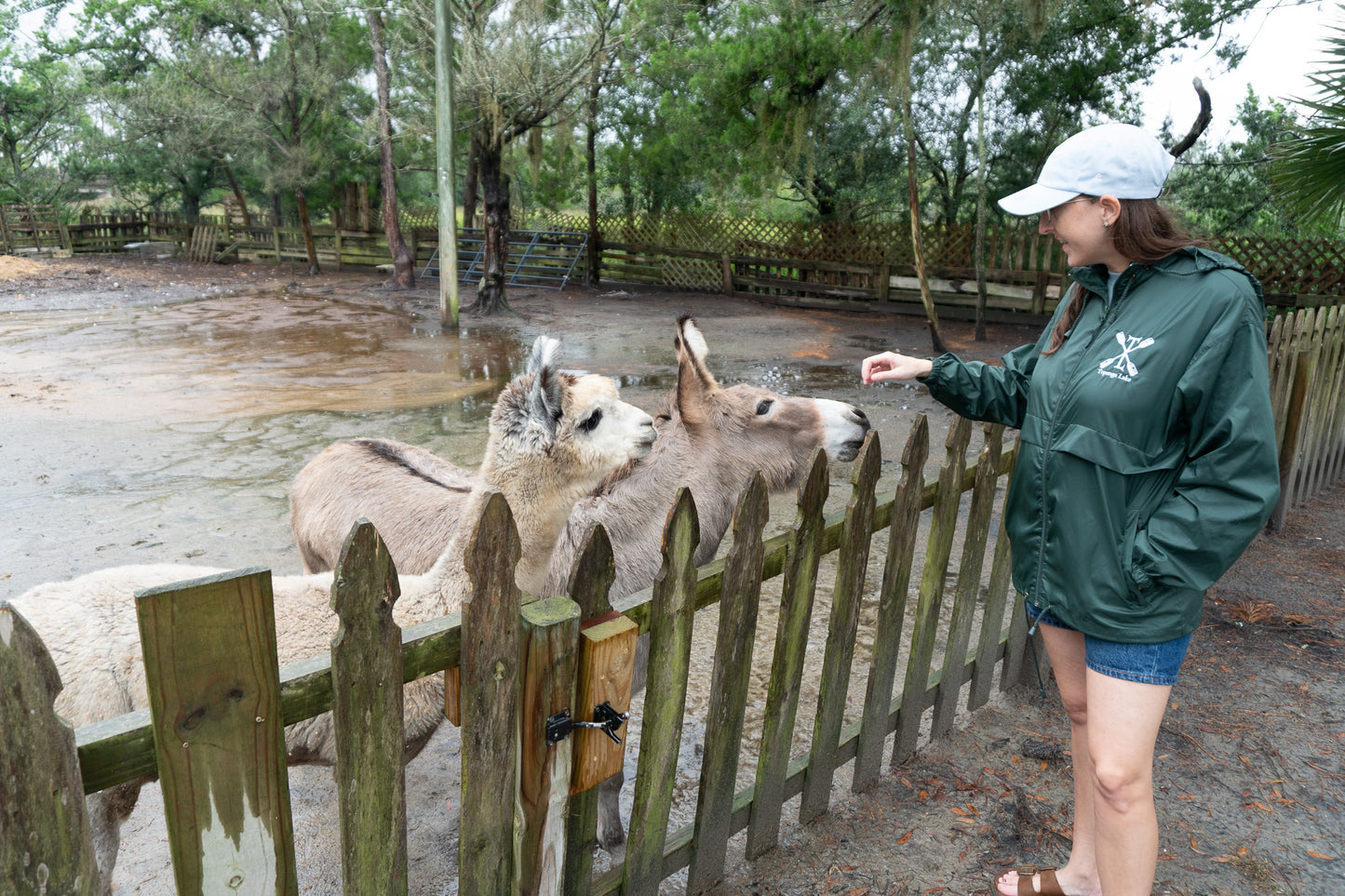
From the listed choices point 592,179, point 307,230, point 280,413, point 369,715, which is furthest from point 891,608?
point 307,230

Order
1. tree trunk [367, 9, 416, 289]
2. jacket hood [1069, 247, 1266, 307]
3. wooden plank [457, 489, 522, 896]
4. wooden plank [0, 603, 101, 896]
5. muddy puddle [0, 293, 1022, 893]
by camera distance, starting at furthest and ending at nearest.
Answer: tree trunk [367, 9, 416, 289]
muddy puddle [0, 293, 1022, 893]
jacket hood [1069, 247, 1266, 307]
wooden plank [457, 489, 522, 896]
wooden plank [0, 603, 101, 896]

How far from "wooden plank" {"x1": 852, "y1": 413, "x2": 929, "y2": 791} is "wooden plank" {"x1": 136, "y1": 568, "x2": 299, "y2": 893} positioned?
1.93 m

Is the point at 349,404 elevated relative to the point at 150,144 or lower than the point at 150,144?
lower

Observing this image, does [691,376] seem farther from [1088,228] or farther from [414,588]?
[1088,228]

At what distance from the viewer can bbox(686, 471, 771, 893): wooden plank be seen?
220cm

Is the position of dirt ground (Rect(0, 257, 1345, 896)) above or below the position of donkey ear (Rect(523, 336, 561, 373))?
below

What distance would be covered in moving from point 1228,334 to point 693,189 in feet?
80.9

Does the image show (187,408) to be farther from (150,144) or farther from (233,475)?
(150,144)

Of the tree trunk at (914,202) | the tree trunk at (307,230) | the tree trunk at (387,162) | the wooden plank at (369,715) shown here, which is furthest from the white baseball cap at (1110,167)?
the tree trunk at (307,230)

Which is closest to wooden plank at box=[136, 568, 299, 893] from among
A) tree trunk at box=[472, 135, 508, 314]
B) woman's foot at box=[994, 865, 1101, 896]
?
woman's foot at box=[994, 865, 1101, 896]

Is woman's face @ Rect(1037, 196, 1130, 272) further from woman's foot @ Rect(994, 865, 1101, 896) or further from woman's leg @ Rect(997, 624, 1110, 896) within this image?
woman's foot @ Rect(994, 865, 1101, 896)

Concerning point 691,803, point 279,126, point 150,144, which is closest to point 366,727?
point 691,803

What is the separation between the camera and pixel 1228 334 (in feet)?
5.93

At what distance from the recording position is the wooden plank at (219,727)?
4.02ft
